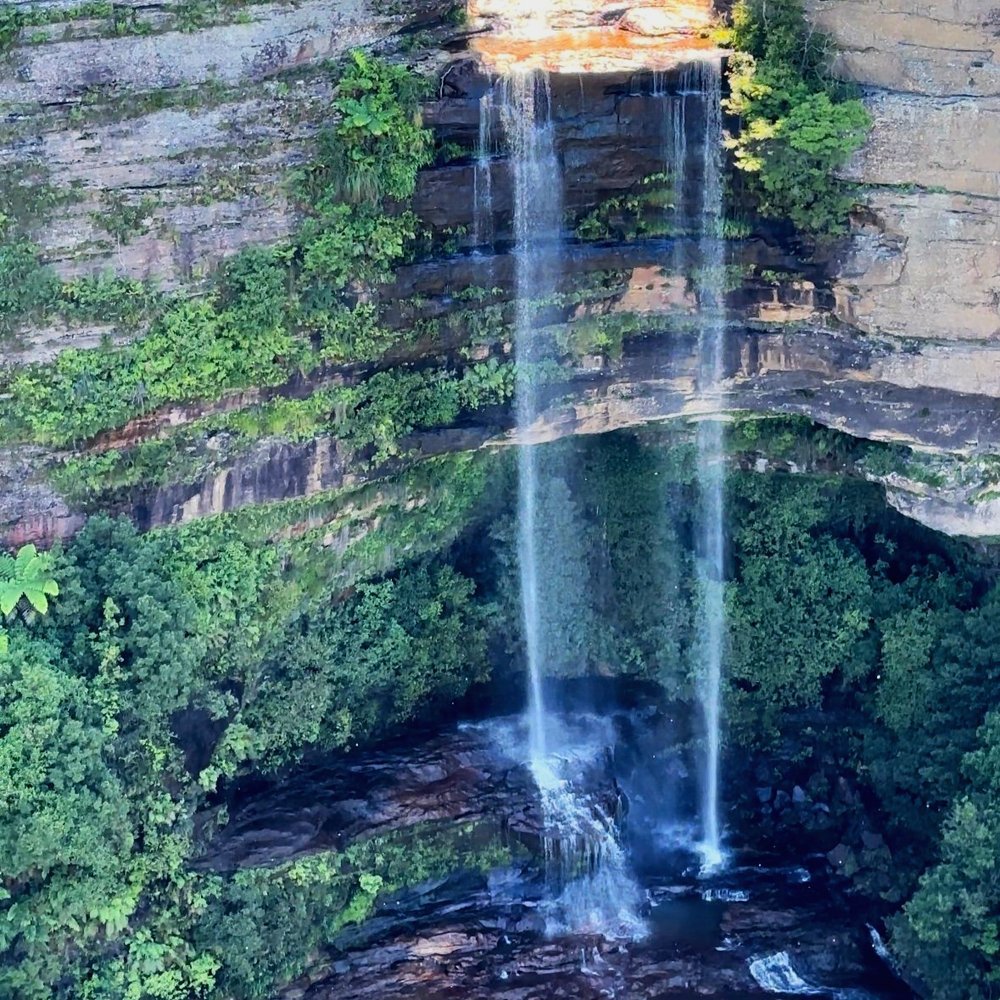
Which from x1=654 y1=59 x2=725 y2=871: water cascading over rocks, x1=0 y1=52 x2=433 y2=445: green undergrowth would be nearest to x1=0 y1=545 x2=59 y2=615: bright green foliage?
x1=0 y1=52 x2=433 y2=445: green undergrowth

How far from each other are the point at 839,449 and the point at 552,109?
231 inches

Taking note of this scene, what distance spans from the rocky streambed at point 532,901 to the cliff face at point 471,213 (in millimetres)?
3818

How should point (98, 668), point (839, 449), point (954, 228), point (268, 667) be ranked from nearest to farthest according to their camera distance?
point (98, 668), point (954, 228), point (268, 667), point (839, 449)

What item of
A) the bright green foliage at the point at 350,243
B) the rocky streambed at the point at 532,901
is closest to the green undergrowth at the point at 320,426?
the bright green foliage at the point at 350,243

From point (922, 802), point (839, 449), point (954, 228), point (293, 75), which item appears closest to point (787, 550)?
point (839, 449)

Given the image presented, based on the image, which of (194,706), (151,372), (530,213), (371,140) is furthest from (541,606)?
(371,140)

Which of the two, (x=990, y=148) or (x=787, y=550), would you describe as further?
(x=787, y=550)

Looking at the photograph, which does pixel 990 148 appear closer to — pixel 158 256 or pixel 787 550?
pixel 787 550

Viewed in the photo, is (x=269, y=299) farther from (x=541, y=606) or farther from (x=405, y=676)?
(x=541, y=606)

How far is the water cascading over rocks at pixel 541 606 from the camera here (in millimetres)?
13000

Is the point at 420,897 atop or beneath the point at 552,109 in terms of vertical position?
beneath

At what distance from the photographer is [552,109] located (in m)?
12.9

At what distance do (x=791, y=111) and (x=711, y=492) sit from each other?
18.3ft

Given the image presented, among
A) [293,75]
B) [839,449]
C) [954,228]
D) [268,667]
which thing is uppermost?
[293,75]
